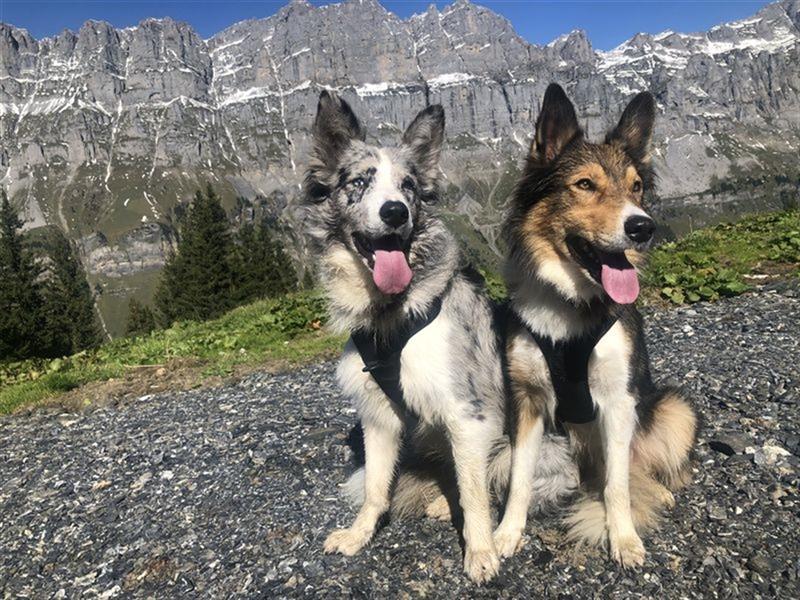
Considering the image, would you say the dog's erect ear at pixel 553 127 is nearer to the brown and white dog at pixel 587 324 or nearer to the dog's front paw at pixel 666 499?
the brown and white dog at pixel 587 324

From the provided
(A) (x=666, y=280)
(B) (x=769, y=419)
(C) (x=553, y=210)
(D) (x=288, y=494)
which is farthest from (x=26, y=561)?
(A) (x=666, y=280)

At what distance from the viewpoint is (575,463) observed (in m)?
5.47

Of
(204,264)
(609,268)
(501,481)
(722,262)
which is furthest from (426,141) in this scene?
(204,264)

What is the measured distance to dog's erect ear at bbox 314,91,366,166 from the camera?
5488 mm

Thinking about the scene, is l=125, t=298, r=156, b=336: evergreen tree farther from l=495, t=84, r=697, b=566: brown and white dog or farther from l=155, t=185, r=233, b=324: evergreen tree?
l=495, t=84, r=697, b=566: brown and white dog

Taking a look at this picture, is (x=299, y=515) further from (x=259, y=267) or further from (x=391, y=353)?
(x=259, y=267)

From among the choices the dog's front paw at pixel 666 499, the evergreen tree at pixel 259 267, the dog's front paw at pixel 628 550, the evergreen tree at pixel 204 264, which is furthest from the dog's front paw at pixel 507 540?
the evergreen tree at pixel 204 264

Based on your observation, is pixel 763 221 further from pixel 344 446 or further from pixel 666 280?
pixel 344 446

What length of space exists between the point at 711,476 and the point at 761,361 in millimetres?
3774

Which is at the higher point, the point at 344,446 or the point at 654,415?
Result: the point at 654,415

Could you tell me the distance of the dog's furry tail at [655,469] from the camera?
16.4 ft

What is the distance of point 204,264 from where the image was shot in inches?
2131

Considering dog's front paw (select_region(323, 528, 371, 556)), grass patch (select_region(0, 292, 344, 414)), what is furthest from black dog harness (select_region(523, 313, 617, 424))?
grass patch (select_region(0, 292, 344, 414))

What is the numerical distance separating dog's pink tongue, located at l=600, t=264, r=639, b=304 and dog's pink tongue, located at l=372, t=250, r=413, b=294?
1.71 meters
